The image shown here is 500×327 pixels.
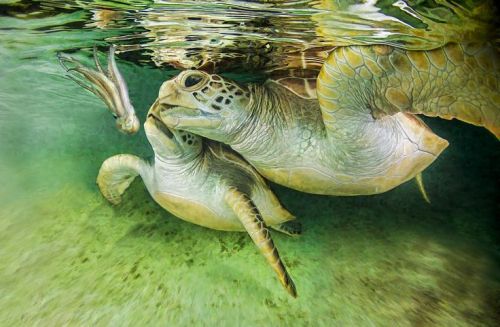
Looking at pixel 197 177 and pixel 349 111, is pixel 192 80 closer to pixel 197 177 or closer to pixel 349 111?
pixel 197 177


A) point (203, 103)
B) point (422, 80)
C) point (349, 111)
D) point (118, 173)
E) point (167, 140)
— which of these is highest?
point (422, 80)

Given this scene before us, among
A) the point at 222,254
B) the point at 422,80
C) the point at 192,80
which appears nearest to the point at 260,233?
the point at 222,254

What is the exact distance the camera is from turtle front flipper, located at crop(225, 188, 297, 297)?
192cm

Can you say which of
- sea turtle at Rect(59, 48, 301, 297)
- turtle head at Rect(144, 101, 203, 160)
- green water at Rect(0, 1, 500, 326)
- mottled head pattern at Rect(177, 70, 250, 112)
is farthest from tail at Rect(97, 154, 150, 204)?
mottled head pattern at Rect(177, 70, 250, 112)

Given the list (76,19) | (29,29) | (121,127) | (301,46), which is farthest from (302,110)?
(29,29)

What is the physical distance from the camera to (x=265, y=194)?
2.40m

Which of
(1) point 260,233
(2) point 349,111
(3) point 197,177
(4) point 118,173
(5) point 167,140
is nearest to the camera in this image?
(2) point 349,111

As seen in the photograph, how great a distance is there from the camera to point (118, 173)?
2561 mm

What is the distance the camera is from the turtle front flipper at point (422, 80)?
146 cm

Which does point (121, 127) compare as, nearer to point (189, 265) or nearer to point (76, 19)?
point (76, 19)

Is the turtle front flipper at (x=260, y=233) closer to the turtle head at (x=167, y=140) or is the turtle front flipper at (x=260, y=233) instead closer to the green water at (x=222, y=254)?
the green water at (x=222, y=254)

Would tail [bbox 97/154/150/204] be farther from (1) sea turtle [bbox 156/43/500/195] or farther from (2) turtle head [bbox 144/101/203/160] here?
(1) sea turtle [bbox 156/43/500/195]

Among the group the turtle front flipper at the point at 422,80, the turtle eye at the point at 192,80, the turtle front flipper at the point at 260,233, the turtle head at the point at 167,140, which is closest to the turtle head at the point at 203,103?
the turtle eye at the point at 192,80

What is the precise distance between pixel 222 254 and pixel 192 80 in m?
1.14
